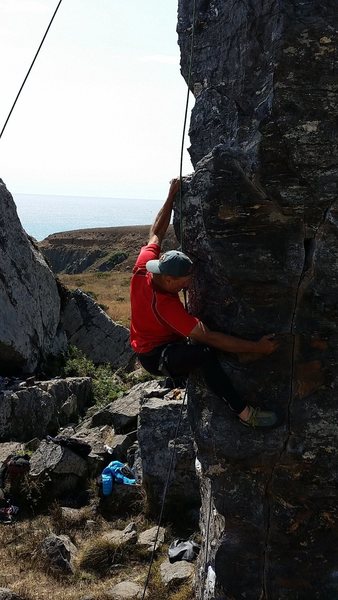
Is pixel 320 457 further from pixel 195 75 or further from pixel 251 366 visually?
pixel 195 75

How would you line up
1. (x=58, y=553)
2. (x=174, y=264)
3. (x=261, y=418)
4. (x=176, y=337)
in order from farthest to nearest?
(x=58, y=553) < (x=176, y=337) < (x=261, y=418) < (x=174, y=264)

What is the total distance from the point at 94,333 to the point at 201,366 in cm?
1613

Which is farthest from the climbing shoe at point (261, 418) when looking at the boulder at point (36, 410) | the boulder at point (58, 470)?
the boulder at point (36, 410)

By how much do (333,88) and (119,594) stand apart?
800cm

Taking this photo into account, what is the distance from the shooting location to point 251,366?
774 cm

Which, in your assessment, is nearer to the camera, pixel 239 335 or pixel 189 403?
pixel 239 335

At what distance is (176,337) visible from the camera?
25.7ft

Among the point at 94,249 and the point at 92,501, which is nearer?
the point at 92,501

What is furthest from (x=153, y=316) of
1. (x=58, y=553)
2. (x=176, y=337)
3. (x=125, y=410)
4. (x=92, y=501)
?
(x=125, y=410)

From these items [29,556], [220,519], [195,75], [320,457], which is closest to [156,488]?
[29,556]

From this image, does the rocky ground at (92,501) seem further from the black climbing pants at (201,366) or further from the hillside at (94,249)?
the hillside at (94,249)

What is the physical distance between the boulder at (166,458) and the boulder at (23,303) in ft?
21.2

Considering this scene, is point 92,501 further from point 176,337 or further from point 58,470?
point 176,337

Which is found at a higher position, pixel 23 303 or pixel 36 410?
pixel 23 303
